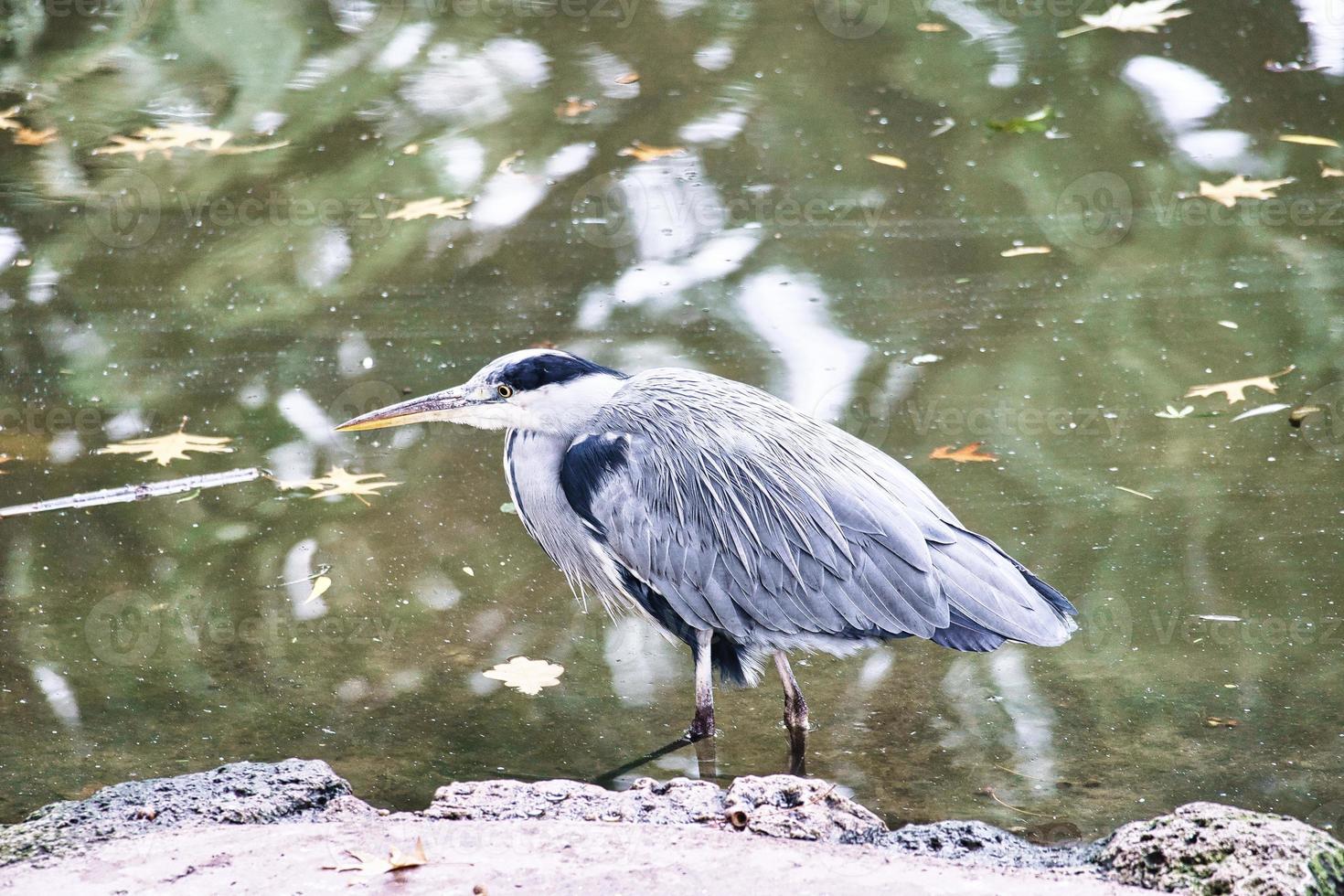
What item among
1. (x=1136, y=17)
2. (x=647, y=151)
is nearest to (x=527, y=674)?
(x=647, y=151)

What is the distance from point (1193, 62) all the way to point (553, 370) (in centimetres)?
592

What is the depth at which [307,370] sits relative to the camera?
255 inches

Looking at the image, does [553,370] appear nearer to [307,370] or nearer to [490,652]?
[490,652]

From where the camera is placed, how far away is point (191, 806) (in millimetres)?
3443

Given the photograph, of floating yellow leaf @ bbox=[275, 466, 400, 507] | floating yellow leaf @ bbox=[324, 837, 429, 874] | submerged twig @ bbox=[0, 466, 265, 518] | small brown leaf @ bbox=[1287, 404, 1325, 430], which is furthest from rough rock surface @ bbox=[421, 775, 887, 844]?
small brown leaf @ bbox=[1287, 404, 1325, 430]

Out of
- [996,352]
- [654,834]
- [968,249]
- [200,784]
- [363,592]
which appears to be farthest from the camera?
[968,249]

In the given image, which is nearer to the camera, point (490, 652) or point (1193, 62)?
point (490, 652)

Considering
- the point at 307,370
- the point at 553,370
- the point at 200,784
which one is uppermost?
the point at 553,370

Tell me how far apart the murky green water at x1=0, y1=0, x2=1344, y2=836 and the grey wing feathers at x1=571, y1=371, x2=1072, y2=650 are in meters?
0.37

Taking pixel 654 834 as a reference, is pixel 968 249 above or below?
below

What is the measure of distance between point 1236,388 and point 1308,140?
262cm

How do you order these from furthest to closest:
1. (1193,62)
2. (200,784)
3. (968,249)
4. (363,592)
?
(1193,62), (968,249), (363,592), (200,784)

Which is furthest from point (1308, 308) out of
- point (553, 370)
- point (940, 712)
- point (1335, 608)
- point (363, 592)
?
point (363, 592)

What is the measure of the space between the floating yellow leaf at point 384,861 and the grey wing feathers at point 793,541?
4.30 ft
